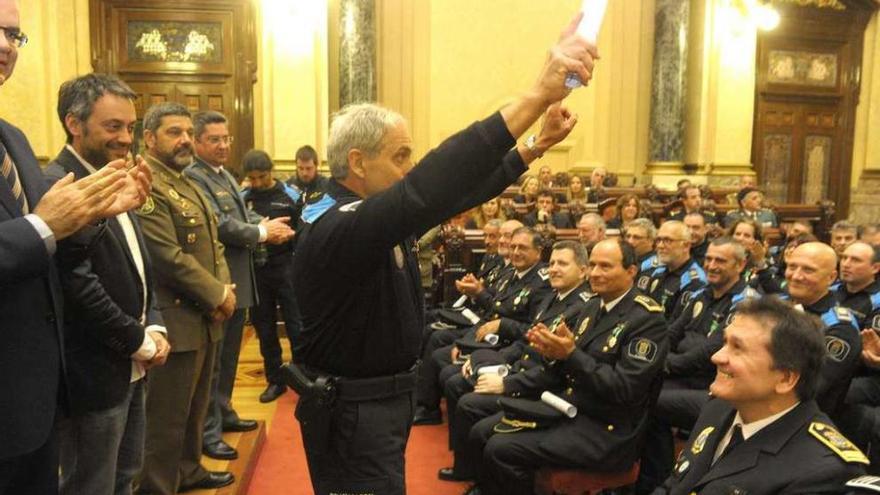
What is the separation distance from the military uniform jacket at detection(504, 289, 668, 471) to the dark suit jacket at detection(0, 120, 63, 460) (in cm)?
187

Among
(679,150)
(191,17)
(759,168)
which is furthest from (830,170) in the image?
(191,17)

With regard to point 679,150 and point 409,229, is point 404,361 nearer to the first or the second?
point 409,229

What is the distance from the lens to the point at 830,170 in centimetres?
1142

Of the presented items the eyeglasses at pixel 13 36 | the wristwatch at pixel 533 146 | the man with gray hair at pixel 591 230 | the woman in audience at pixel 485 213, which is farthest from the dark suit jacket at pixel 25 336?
the woman in audience at pixel 485 213

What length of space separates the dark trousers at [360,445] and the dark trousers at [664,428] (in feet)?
6.08

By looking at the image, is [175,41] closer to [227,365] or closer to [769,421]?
[227,365]

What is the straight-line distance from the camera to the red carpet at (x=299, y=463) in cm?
364

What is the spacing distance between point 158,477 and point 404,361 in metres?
1.55

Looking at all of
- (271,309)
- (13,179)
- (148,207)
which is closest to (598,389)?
(148,207)

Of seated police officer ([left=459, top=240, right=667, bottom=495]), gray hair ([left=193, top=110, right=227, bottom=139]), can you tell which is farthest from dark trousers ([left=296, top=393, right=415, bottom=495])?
gray hair ([left=193, top=110, right=227, bottom=139])

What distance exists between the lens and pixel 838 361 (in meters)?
2.96

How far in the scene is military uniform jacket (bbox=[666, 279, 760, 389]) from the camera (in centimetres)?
364

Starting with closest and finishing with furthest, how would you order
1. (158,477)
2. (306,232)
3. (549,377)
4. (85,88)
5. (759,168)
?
(306,232), (85,88), (158,477), (549,377), (759,168)

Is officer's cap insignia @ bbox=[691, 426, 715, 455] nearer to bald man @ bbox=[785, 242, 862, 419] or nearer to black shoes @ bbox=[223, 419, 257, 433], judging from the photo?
bald man @ bbox=[785, 242, 862, 419]
